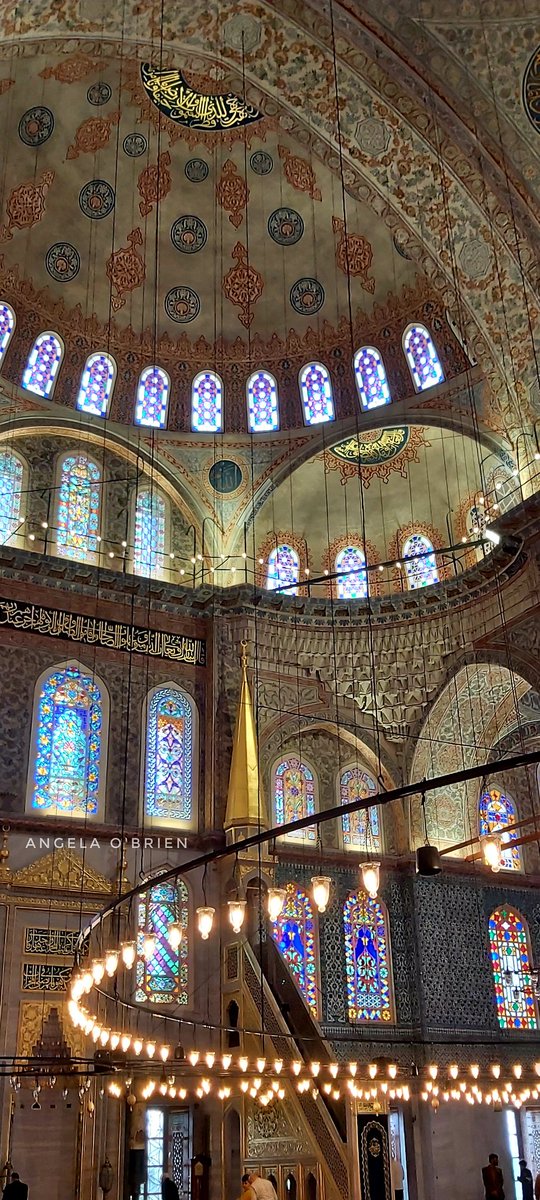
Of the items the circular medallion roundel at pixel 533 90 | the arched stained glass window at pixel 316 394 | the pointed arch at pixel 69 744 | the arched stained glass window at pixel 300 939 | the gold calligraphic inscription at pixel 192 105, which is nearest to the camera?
the circular medallion roundel at pixel 533 90

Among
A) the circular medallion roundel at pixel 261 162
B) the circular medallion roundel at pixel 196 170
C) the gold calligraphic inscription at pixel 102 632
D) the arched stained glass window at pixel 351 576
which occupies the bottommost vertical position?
the gold calligraphic inscription at pixel 102 632

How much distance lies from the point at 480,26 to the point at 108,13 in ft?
13.8

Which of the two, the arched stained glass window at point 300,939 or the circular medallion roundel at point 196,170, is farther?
the circular medallion roundel at point 196,170

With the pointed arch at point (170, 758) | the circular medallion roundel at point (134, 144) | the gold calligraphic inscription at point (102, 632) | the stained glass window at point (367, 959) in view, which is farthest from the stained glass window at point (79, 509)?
the stained glass window at point (367, 959)

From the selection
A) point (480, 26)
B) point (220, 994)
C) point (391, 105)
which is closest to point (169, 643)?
point (220, 994)

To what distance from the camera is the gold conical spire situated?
1469 centimetres

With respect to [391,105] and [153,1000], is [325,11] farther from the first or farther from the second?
[153,1000]

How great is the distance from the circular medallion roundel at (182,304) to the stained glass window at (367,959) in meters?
9.72

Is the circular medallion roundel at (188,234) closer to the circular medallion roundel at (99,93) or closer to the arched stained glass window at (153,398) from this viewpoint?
the arched stained glass window at (153,398)

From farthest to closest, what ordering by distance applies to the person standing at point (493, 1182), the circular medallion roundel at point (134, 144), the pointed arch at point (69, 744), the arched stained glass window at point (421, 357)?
1. the arched stained glass window at point (421, 357)
2. the circular medallion roundel at point (134, 144)
3. the pointed arch at point (69, 744)
4. the person standing at point (493, 1182)

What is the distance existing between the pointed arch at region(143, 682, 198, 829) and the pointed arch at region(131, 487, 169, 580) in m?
1.91

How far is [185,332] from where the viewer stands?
17.5 m

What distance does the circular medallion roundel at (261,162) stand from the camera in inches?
627

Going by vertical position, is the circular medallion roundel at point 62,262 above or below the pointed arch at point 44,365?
above
